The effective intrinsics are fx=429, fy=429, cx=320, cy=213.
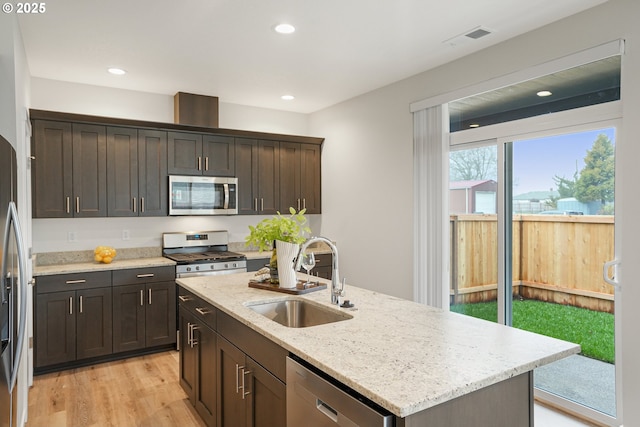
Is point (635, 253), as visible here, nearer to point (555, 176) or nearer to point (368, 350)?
point (555, 176)

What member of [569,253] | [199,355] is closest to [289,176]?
[199,355]

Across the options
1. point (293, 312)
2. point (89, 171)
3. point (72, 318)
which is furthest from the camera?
point (89, 171)

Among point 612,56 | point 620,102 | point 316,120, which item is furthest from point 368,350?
point 316,120

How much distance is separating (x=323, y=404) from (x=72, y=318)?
3270mm

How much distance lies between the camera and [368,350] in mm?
1678

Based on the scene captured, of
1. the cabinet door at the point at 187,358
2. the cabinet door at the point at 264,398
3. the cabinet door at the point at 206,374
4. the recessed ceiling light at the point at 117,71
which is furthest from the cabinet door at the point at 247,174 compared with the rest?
the cabinet door at the point at 264,398

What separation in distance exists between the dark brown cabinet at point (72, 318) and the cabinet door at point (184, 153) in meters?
1.34

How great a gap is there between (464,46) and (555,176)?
125cm

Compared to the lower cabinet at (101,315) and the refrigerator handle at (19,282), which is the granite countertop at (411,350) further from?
the lower cabinet at (101,315)

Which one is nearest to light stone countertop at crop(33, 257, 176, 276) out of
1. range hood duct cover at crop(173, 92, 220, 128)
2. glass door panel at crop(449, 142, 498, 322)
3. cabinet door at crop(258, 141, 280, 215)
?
cabinet door at crop(258, 141, 280, 215)

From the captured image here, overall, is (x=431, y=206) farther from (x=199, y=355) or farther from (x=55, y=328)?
(x=55, y=328)

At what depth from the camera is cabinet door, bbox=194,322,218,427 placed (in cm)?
259

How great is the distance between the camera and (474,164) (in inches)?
148

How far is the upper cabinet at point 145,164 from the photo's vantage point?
4.05m
